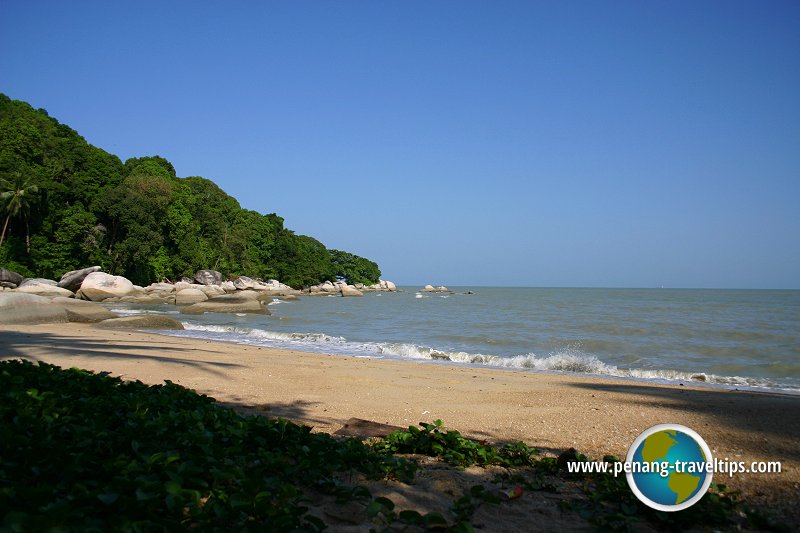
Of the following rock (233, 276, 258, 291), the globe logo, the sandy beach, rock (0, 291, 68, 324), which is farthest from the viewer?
rock (233, 276, 258, 291)

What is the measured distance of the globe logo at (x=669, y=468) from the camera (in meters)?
2.87

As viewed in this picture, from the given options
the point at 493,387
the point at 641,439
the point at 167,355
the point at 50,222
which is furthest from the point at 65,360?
the point at 50,222

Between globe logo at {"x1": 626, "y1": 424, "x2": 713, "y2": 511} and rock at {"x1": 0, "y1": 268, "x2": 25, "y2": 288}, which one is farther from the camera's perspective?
rock at {"x1": 0, "y1": 268, "x2": 25, "y2": 288}

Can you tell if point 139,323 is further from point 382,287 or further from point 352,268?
point 382,287

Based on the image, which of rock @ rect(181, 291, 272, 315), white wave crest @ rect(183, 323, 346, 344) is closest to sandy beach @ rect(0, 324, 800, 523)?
white wave crest @ rect(183, 323, 346, 344)

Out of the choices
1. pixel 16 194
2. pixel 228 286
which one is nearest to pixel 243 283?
pixel 228 286

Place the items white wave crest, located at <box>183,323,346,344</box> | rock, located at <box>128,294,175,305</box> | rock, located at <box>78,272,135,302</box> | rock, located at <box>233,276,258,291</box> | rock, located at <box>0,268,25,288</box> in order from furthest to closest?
1. rock, located at <box>233,276,258,291</box>
2. rock, located at <box>128,294,175,305</box>
3. rock, located at <box>78,272,135,302</box>
4. rock, located at <box>0,268,25,288</box>
5. white wave crest, located at <box>183,323,346,344</box>

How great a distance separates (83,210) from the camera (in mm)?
47156

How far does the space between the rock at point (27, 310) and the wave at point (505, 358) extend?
16.2 feet

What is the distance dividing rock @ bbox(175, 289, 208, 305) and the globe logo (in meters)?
41.2

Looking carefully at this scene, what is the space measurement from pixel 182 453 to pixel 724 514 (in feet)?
11.0

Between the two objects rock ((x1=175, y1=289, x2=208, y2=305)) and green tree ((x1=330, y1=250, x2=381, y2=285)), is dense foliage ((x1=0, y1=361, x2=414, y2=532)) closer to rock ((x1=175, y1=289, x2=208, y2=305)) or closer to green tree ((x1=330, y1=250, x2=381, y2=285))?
rock ((x1=175, y1=289, x2=208, y2=305))

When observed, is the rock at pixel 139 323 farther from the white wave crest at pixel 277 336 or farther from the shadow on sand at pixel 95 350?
the shadow on sand at pixel 95 350

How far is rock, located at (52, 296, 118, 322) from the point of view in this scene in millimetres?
20703
